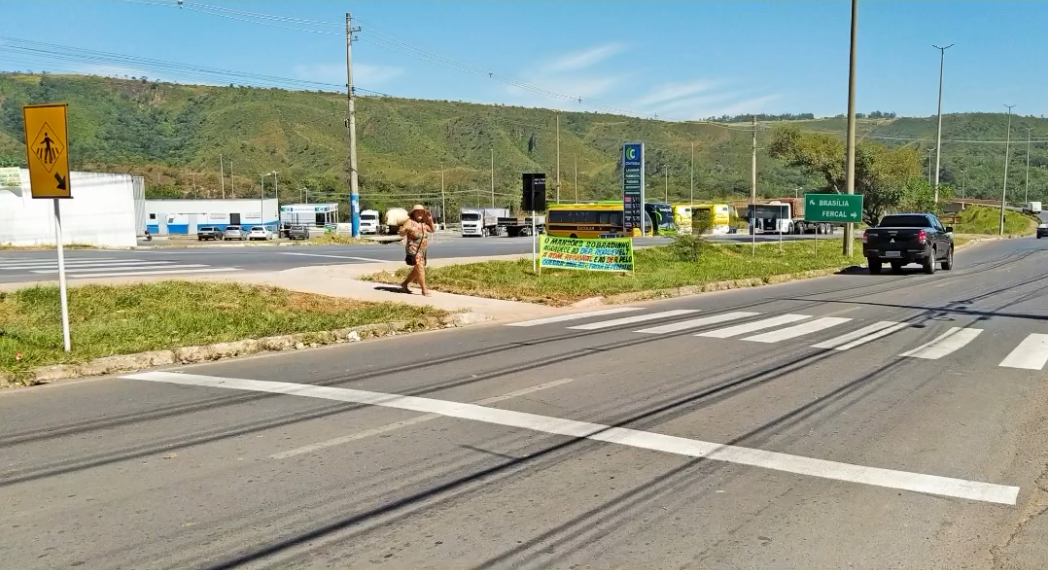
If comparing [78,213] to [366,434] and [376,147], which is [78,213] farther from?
[376,147]

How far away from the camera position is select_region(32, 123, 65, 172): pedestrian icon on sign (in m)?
9.56

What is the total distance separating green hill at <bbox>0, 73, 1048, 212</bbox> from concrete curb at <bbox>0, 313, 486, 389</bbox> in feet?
302

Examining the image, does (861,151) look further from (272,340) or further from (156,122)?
(156,122)

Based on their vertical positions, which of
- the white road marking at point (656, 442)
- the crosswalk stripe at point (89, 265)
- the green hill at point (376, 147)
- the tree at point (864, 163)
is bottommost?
the white road marking at point (656, 442)

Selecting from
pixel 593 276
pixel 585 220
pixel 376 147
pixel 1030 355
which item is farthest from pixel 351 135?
pixel 376 147

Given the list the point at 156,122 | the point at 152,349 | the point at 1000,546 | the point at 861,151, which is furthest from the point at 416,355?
the point at 156,122

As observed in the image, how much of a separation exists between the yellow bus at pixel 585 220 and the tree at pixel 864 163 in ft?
87.2

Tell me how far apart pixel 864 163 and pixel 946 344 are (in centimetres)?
6376

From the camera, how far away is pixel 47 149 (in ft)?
31.6

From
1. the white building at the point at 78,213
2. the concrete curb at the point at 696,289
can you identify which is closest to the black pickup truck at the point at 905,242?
the concrete curb at the point at 696,289

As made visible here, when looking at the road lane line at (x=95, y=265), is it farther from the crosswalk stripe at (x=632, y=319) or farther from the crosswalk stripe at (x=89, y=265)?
the crosswalk stripe at (x=632, y=319)

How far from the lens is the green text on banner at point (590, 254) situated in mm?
20766

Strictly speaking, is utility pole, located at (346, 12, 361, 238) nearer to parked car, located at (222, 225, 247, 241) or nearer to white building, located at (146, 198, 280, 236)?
parked car, located at (222, 225, 247, 241)

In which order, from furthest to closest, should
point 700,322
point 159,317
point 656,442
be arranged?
point 700,322
point 159,317
point 656,442
